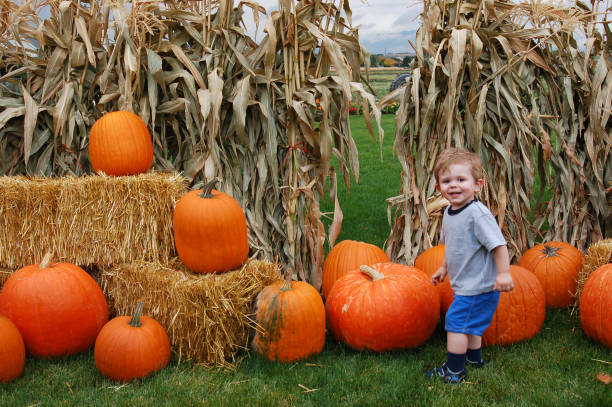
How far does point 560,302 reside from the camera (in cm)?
387

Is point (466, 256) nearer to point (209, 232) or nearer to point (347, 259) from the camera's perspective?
point (347, 259)

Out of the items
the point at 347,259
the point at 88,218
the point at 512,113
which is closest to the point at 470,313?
the point at 347,259

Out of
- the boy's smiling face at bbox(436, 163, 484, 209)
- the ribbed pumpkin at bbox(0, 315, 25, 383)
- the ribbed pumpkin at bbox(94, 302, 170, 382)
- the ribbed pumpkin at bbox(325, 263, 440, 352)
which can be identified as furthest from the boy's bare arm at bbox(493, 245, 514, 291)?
the ribbed pumpkin at bbox(0, 315, 25, 383)

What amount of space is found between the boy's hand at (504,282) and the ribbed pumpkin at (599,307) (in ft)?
2.74

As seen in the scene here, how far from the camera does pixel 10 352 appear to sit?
2.92m

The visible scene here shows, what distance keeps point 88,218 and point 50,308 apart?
63 centimetres

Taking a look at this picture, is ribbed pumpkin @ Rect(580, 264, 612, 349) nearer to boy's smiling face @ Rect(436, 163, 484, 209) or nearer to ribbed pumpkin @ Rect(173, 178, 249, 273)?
boy's smiling face @ Rect(436, 163, 484, 209)

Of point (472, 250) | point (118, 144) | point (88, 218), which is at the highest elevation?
point (118, 144)

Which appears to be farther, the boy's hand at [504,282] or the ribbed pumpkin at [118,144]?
the ribbed pumpkin at [118,144]

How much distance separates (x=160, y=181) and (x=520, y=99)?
2953 mm

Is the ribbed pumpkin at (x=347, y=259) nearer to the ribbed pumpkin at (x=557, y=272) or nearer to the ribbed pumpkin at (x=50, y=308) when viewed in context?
the ribbed pumpkin at (x=557, y=272)

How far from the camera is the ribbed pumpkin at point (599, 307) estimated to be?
3.13m

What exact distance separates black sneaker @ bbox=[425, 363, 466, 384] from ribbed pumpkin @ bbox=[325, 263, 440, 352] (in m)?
0.30

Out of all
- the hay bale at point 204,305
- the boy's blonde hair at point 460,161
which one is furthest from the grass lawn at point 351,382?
the boy's blonde hair at point 460,161
